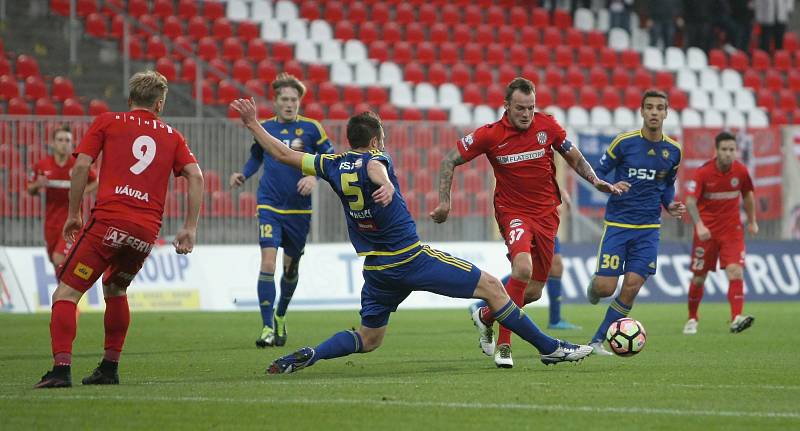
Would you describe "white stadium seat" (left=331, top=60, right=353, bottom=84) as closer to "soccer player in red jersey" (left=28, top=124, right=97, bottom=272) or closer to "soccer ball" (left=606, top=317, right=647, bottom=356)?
"soccer player in red jersey" (left=28, top=124, right=97, bottom=272)

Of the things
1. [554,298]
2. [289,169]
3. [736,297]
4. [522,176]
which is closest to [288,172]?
[289,169]

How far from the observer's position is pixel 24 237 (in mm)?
20094

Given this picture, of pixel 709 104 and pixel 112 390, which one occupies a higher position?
pixel 709 104

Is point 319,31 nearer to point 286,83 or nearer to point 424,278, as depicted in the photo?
point 286,83

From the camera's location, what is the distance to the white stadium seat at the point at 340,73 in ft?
90.2

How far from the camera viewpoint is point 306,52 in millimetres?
27797

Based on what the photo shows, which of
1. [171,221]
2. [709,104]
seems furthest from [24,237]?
[709,104]

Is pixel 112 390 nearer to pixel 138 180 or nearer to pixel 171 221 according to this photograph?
pixel 138 180

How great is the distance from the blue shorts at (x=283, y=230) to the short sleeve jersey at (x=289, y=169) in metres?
0.10

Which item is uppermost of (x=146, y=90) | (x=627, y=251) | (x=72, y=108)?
(x=72, y=108)

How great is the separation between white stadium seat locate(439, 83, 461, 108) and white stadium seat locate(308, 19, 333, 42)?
2.83 meters

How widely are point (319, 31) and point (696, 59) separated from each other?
10092 mm

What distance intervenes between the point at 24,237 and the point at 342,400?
1360cm

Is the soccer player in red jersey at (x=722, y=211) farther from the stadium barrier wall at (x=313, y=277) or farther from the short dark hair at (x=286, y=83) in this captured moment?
the stadium barrier wall at (x=313, y=277)
